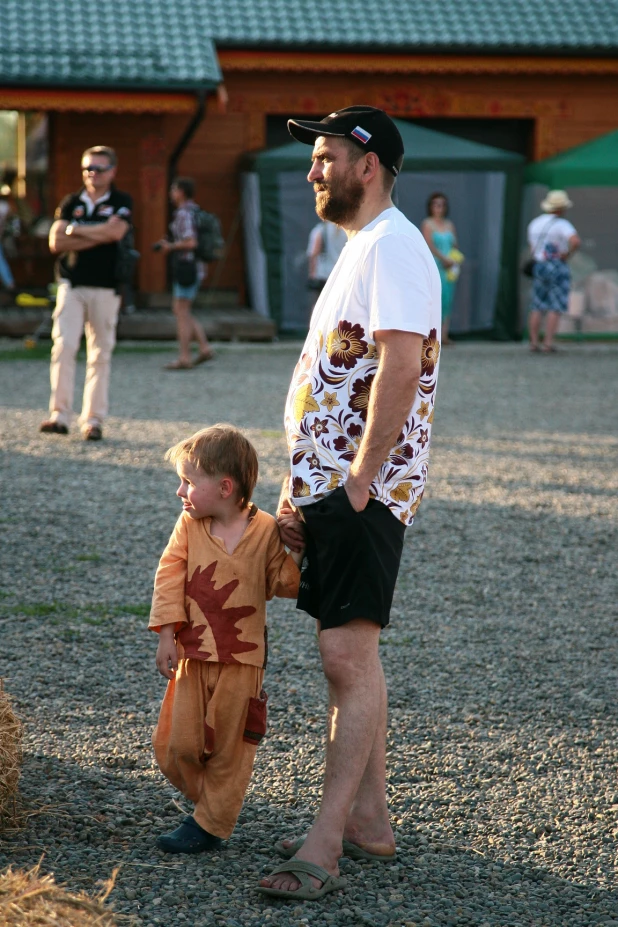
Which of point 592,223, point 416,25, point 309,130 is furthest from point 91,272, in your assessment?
point 416,25

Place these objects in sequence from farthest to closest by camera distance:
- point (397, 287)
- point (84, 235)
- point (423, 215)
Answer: point (423, 215)
point (84, 235)
point (397, 287)

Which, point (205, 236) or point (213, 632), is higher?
point (205, 236)

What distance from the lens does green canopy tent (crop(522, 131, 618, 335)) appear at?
15227 mm

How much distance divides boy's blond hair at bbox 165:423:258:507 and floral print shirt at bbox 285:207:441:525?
121 millimetres

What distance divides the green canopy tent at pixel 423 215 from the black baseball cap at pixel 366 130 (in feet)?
40.6

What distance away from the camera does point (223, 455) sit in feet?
8.91

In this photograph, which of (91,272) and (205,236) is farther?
(205,236)

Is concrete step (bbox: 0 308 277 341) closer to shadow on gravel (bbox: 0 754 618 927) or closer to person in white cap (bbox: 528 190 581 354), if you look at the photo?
person in white cap (bbox: 528 190 581 354)

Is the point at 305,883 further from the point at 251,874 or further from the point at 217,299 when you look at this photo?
the point at 217,299

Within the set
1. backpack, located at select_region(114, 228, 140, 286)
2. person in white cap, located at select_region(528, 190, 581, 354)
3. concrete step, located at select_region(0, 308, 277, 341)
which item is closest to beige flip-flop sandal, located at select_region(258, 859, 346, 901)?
backpack, located at select_region(114, 228, 140, 286)

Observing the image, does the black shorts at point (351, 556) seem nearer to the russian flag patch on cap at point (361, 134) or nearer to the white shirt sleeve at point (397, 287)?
the white shirt sleeve at point (397, 287)

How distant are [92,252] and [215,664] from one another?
5329 mm

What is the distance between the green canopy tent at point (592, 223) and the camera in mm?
15227

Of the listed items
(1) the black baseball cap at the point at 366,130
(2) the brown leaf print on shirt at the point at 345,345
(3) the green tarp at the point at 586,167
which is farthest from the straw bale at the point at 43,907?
(3) the green tarp at the point at 586,167
